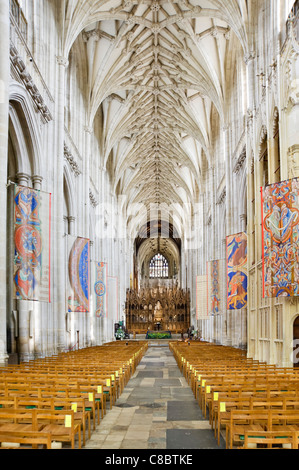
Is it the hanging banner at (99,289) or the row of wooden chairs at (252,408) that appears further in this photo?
the hanging banner at (99,289)

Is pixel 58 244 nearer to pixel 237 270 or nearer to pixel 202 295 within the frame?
pixel 237 270

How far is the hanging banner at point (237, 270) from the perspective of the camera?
65.2ft

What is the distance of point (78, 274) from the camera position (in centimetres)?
2006

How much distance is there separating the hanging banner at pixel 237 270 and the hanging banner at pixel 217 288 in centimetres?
493

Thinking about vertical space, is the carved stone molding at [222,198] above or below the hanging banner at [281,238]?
above

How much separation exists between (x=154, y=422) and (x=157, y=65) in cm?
2660

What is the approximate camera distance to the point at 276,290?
1359 centimetres

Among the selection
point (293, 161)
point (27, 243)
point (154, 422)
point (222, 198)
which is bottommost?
point (154, 422)

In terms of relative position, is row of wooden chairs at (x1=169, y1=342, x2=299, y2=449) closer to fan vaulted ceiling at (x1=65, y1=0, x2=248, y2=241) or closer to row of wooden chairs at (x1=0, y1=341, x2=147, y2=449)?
row of wooden chairs at (x1=0, y1=341, x2=147, y2=449)

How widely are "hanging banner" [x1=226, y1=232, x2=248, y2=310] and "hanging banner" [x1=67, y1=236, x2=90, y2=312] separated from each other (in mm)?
5952

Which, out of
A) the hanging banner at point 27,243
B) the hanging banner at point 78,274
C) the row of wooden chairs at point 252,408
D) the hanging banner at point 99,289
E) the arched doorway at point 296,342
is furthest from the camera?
the hanging banner at point 99,289

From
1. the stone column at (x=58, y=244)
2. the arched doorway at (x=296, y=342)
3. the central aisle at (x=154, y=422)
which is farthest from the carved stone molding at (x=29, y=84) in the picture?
the arched doorway at (x=296, y=342)

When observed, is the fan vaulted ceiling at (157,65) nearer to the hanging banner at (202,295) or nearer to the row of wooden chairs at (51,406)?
the hanging banner at (202,295)

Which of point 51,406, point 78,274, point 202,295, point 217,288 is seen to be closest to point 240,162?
point 217,288
